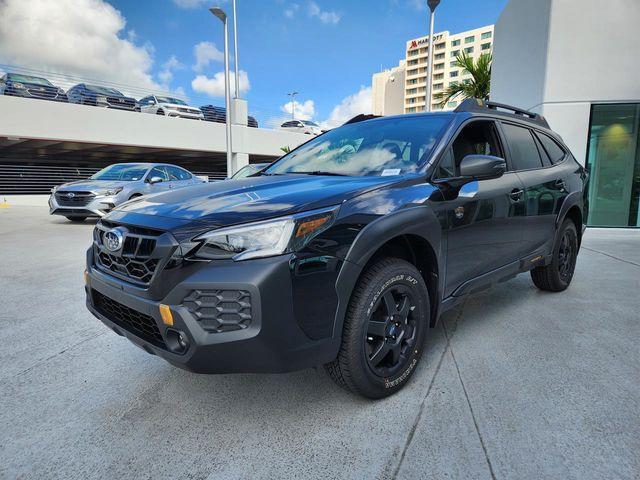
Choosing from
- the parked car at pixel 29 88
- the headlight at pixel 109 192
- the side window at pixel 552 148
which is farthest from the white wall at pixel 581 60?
the parked car at pixel 29 88

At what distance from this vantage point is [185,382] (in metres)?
2.52

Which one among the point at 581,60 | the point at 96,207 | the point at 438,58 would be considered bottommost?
the point at 96,207

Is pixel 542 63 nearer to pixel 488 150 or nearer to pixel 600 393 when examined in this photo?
pixel 488 150

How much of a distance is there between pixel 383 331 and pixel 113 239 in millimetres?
1460

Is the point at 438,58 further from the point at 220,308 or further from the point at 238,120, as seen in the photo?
the point at 220,308

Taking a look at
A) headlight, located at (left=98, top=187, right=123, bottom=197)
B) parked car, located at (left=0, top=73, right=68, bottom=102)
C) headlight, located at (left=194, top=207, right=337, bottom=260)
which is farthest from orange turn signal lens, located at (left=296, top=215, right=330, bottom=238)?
parked car, located at (left=0, top=73, right=68, bottom=102)

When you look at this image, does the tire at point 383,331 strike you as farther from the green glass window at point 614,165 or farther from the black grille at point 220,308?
the green glass window at point 614,165

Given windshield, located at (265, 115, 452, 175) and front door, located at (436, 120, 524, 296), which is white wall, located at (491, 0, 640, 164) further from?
windshield, located at (265, 115, 452, 175)

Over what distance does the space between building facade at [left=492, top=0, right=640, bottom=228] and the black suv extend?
7.78 m

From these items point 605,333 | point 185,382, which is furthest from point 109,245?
point 605,333

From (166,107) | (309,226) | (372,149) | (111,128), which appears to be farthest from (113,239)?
(166,107)

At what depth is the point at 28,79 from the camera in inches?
719

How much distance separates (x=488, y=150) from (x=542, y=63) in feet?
27.0

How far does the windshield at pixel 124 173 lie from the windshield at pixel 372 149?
25.5 feet
